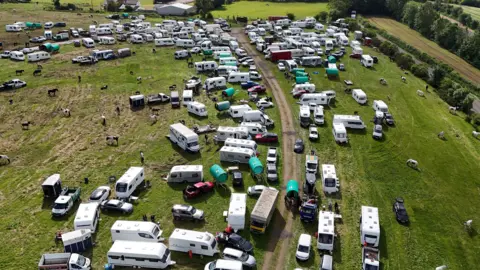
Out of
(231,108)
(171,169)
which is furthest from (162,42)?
(171,169)

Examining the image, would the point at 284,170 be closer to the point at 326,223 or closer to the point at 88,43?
the point at 326,223

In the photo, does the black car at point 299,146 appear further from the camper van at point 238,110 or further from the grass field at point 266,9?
the grass field at point 266,9

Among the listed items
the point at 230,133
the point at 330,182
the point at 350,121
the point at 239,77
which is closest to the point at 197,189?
the point at 230,133

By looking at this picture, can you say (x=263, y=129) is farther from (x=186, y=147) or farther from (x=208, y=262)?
(x=208, y=262)

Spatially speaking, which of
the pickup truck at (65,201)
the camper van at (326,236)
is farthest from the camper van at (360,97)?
the pickup truck at (65,201)

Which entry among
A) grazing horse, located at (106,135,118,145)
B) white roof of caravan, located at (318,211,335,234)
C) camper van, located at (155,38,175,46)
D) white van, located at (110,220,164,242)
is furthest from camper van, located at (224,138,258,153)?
camper van, located at (155,38,175,46)
